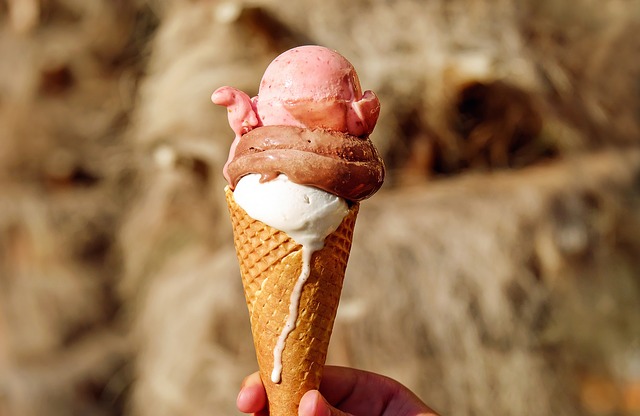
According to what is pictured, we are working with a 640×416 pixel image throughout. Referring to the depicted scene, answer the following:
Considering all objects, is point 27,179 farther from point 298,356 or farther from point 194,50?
point 298,356

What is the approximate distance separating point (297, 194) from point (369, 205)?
3.16 feet

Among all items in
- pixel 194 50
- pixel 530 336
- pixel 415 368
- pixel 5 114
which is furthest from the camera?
pixel 5 114

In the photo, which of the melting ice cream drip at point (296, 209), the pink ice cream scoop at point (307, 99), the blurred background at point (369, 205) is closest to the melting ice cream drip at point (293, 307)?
the melting ice cream drip at point (296, 209)

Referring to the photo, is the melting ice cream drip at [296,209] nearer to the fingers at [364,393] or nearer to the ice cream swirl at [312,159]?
the ice cream swirl at [312,159]

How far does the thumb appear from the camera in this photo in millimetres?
674

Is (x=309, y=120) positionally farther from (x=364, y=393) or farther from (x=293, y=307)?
(x=364, y=393)

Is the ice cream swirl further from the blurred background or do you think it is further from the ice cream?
the blurred background

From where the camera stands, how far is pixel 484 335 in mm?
1535

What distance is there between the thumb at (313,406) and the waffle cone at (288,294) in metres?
0.02

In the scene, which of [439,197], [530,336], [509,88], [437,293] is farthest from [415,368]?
[509,88]

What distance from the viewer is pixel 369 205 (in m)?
1.61

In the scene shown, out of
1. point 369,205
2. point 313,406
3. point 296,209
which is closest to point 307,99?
point 296,209

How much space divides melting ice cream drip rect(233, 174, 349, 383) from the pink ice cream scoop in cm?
6

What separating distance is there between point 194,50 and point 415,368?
95cm
